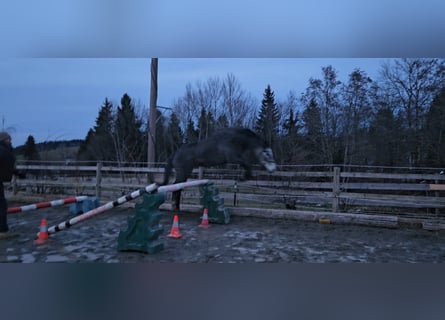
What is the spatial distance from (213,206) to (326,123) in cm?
527

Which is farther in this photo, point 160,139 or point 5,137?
point 160,139

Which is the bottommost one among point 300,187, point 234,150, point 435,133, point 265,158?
point 300,187

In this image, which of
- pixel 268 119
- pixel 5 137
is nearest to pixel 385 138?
pixel 268 119

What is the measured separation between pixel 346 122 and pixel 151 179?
612 cm

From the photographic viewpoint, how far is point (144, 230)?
3053 millimetres

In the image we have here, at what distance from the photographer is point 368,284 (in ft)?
6.82

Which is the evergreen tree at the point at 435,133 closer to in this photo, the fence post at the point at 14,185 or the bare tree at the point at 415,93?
the bare tree at the point at 415,93

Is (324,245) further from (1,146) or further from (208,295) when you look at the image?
(1,146)

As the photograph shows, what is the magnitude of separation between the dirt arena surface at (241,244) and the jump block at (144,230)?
76mm

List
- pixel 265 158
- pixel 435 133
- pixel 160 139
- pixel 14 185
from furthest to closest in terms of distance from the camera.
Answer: pixel 435 133 → pixel 14 185 → pixel 160 139 → pixel 265 158

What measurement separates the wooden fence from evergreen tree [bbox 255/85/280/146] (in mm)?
699

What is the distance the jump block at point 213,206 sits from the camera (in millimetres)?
4688

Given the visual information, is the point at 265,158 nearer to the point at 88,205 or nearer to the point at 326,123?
the point at 88,205

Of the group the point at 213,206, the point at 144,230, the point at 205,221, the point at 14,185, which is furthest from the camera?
the point at 14,185
